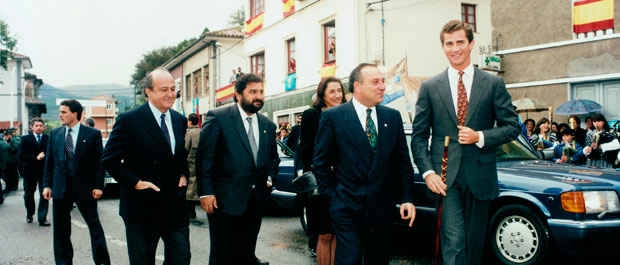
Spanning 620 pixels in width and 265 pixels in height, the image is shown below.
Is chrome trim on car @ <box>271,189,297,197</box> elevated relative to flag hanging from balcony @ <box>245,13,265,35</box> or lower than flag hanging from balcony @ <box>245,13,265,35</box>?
lower

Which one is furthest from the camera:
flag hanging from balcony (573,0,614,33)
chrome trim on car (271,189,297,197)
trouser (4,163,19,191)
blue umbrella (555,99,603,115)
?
flag hanging from balcony (573,0,614,33)

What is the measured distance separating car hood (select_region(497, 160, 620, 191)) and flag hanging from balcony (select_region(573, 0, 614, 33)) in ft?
43.9

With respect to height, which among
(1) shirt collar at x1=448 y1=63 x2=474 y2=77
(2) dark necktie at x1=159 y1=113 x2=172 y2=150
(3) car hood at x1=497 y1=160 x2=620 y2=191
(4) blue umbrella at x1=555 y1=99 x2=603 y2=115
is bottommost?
(3) car hood at x1=497 y1=160 x2=620 y2=191

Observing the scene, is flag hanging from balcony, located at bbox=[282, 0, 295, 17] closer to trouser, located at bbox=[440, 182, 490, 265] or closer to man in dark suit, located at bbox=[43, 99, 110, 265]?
man in dark suit, located at bbox=[43, 99, 110, 265]

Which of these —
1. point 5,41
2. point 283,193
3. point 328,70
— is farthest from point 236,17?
point 283,193

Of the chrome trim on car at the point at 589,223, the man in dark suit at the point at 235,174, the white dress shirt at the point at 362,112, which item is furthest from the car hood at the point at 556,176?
the man in dark suit at the point at 235,174

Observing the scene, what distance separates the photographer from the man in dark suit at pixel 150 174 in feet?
14.5

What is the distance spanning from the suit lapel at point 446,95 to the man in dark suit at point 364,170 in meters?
0.45

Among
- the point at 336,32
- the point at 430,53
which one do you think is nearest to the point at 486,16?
the point at 430,53

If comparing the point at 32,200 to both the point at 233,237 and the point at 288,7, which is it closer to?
the point at 233,237

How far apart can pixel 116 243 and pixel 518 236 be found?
5.17 meters

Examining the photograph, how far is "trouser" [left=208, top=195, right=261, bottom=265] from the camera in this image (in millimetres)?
4508

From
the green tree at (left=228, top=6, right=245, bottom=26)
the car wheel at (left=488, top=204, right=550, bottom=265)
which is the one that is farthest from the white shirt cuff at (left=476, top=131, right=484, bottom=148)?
the green tree at (left=228, top=6, right=245, bottom=26)

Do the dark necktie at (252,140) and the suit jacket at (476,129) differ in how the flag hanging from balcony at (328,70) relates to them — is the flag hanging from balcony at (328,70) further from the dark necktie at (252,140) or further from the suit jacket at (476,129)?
the suit jacket at (476,129)
